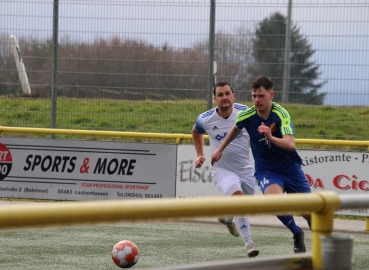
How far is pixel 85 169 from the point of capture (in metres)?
11.7

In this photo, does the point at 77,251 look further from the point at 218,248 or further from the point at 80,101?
the point at 80,101

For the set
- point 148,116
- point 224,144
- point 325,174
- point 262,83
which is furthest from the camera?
point 148,116

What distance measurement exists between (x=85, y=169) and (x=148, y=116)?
141 cm

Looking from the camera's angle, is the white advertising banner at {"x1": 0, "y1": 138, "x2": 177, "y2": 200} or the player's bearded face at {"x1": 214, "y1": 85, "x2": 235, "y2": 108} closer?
the player's bearded face at {"x1": 214, "y1": 85, "x2": 235, "y2": 108}

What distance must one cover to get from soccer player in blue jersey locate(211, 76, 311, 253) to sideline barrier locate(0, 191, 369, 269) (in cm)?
444

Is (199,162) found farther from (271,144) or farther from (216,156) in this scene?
(271,144)

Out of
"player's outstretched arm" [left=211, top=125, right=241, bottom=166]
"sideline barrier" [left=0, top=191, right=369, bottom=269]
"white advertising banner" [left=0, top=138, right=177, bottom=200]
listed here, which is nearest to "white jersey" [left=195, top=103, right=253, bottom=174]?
"player's outstretched arm" [left=211, top=125, right=241, bottom=166]

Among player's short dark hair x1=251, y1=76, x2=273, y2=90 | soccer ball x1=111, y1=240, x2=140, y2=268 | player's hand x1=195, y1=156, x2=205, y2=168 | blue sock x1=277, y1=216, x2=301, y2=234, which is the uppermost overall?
player's short dark hair x1=251, y1=76, x2=273, y2=90

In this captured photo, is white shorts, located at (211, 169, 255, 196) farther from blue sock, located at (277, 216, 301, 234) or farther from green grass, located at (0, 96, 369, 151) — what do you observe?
green grass, located at (0, 96, 369, 151)

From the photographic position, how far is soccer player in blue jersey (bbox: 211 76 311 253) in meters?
7.07

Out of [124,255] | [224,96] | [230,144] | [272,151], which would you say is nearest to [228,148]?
[230,144]

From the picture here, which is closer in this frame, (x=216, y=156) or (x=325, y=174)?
(x=216, y=156)

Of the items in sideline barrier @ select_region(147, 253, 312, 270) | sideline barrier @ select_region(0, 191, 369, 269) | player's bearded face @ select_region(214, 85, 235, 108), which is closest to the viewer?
sideline barrier @ select_region(0, 191, 369, 269)

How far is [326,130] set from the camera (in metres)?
11.8
